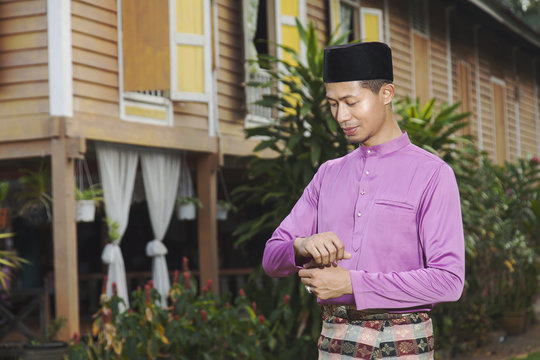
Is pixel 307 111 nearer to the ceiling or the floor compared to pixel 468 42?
nearer to the floor

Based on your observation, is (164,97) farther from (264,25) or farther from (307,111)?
(264,25)

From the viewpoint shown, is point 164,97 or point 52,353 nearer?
point 52,353

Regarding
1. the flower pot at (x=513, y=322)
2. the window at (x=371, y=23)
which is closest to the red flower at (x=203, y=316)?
the flower pot at (x=513, y=322)

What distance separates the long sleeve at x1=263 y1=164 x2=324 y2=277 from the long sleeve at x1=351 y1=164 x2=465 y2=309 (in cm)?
21

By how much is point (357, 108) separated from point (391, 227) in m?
0.33

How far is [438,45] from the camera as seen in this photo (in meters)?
16.4

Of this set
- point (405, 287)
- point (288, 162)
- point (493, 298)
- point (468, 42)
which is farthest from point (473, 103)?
point (405, 287)

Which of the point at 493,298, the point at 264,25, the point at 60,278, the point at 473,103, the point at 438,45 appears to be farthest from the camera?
the point at 473,103

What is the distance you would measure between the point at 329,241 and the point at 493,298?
8452 millimetres

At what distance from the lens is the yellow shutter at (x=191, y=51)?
8727 millimetres

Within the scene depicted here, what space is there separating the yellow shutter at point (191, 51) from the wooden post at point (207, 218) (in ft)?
4.20

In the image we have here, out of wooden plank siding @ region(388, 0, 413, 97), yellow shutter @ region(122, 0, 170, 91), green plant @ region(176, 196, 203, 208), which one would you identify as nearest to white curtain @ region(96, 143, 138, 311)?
yellow shutter @ region(122, 0, 170, 91)

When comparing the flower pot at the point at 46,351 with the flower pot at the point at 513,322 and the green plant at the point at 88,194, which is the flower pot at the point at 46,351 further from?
the flower pot at the point at 513,322

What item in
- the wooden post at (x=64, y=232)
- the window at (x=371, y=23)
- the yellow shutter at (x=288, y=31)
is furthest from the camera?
the window at (x=371, y=23)
